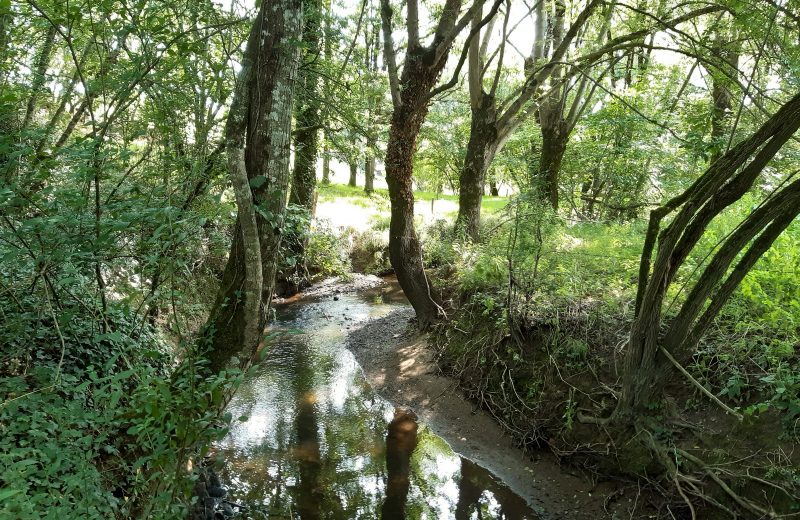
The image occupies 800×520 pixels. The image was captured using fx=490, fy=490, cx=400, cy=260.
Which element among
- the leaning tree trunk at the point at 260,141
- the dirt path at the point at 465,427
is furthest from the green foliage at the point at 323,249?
the leaning tree trunk at the point at 260,141

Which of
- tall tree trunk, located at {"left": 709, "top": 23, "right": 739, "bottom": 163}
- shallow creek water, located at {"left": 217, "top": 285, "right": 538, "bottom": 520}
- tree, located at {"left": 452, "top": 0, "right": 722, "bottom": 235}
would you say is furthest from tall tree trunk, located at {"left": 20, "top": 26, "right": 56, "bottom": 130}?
tree, located at {"left": 452, "top": 0, "right": 722, "bottom": 235}

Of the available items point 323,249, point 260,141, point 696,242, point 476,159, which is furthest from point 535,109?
point 260,141

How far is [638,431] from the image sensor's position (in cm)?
490

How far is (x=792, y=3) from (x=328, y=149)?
Result: 270 inches

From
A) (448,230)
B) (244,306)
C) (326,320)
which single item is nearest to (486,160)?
(448,230)

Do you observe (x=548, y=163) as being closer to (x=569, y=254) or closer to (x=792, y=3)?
(x=569, y=254)

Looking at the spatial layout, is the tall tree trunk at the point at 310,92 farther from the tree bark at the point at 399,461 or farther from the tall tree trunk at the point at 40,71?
the tree bark at the point at 399,461

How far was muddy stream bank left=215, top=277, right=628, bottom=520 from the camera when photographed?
516 centimetres

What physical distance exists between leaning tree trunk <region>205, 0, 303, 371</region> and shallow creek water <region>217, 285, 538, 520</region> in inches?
17.6

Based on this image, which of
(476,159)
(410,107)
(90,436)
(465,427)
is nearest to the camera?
(90,436)

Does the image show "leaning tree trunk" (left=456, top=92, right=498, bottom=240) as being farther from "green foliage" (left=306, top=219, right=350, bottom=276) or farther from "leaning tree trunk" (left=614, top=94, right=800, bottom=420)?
"leaning tree trunk" (left=614, top=94, right=800, bottom=420)

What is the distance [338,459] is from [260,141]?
387 centimetres

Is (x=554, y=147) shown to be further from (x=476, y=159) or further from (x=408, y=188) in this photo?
(x=408, y=188)

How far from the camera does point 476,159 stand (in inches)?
413
